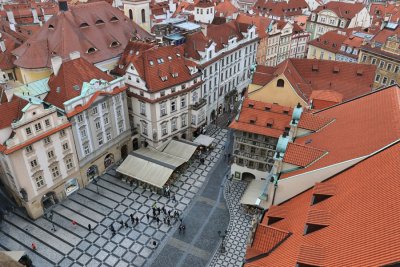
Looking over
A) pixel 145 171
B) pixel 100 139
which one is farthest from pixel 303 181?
pixel 100 139

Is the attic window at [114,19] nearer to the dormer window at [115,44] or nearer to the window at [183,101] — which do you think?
the dormer window at [115,44]

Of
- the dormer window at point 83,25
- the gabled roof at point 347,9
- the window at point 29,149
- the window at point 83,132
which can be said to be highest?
the dormer window at point 83,25

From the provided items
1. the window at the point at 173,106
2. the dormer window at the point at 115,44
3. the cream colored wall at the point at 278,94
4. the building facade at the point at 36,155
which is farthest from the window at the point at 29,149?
the cream colored wall at the point at 278,94

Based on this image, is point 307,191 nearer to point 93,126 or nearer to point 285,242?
point 285,242

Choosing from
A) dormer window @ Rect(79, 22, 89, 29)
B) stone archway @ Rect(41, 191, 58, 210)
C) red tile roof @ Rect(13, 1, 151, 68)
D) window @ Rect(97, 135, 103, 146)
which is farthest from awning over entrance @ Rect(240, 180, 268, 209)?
dormer window @ Rect(79, 22, 89, 29)

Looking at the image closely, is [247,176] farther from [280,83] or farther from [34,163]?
[34,163]

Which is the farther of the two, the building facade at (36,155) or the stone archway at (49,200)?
the stone archway at (49,200)
